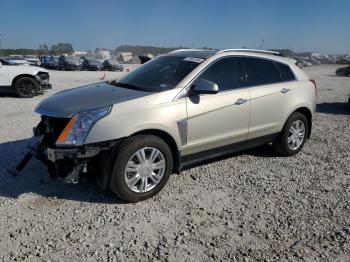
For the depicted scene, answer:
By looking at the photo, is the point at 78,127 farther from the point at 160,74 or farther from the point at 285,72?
the point at 285,72

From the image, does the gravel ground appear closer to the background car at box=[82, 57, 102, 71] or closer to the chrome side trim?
the chrome side trim

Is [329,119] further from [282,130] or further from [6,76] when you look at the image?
[6,76]

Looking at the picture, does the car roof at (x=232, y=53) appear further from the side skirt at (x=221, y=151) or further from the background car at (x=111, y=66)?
the background car at (x=111, y=66)

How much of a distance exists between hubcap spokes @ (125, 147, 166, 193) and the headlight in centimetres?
58

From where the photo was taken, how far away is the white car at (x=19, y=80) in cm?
1206

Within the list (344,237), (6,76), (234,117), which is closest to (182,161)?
(234,117)

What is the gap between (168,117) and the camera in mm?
4230

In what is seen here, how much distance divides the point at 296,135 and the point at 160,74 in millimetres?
2625

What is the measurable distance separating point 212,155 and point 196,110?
2.52 feet

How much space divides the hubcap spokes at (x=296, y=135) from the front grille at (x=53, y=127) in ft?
11.9

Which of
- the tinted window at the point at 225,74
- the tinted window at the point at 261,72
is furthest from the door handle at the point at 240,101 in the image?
the tinted window at the point at 261,72

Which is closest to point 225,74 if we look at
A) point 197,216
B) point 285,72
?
A: point 285,72

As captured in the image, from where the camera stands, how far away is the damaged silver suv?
3900 mm

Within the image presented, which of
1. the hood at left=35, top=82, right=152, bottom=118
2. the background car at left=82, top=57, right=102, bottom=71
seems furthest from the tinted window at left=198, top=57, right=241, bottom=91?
the background car at left=82, top=57, right=102, bottom=71
